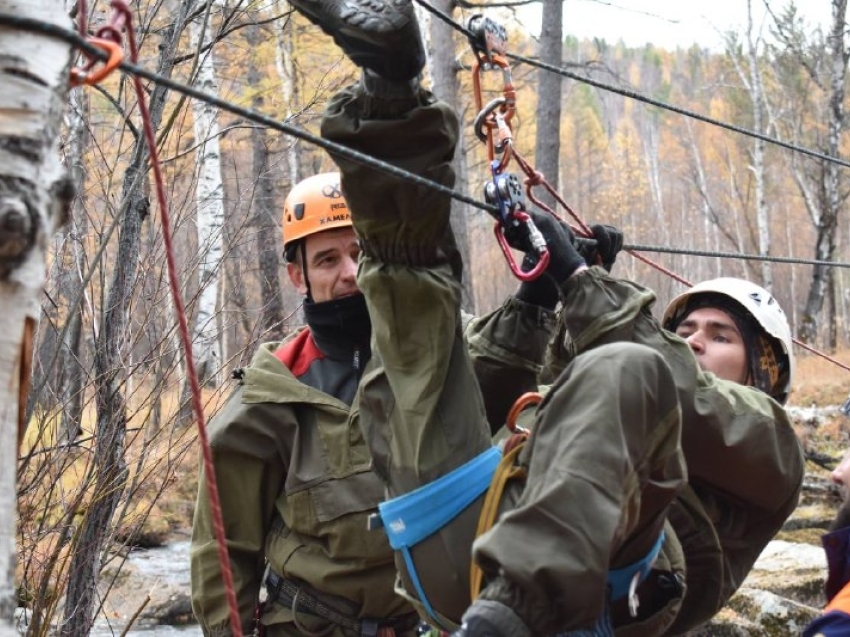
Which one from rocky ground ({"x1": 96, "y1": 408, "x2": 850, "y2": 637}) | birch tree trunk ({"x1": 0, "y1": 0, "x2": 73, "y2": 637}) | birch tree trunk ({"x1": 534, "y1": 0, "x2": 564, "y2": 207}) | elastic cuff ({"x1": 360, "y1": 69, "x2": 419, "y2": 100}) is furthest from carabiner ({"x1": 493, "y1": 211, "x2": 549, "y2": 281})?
birch tree trunk ({"x1": 534, "y1": 0, "x2": 564, "y2": 207})

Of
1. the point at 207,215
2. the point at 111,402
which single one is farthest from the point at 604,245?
the point at 207,215

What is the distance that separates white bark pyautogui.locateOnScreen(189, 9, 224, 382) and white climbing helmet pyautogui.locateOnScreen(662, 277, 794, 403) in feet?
6.40

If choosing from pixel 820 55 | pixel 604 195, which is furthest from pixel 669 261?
pixel 820 55

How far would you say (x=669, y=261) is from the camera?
37.5m

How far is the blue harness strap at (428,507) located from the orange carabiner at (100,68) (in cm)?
110

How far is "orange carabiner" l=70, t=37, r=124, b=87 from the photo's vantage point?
5.08ft

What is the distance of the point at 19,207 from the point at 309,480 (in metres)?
1.61

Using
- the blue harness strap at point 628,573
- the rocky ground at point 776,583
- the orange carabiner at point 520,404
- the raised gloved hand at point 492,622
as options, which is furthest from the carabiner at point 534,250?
the rocky ground at point 776,583

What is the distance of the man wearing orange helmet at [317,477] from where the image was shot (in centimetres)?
282

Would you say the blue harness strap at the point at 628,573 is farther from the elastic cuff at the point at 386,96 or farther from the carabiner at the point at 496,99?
the elastic cuff at the point at 386,96

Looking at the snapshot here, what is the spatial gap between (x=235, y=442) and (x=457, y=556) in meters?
0.92

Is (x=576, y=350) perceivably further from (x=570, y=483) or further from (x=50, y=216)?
(x=50, y=216)

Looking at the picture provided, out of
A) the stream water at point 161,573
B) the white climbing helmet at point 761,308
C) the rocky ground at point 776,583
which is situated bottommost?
the stream water at point 161,573

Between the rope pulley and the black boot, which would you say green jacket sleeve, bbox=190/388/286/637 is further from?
the black boot
